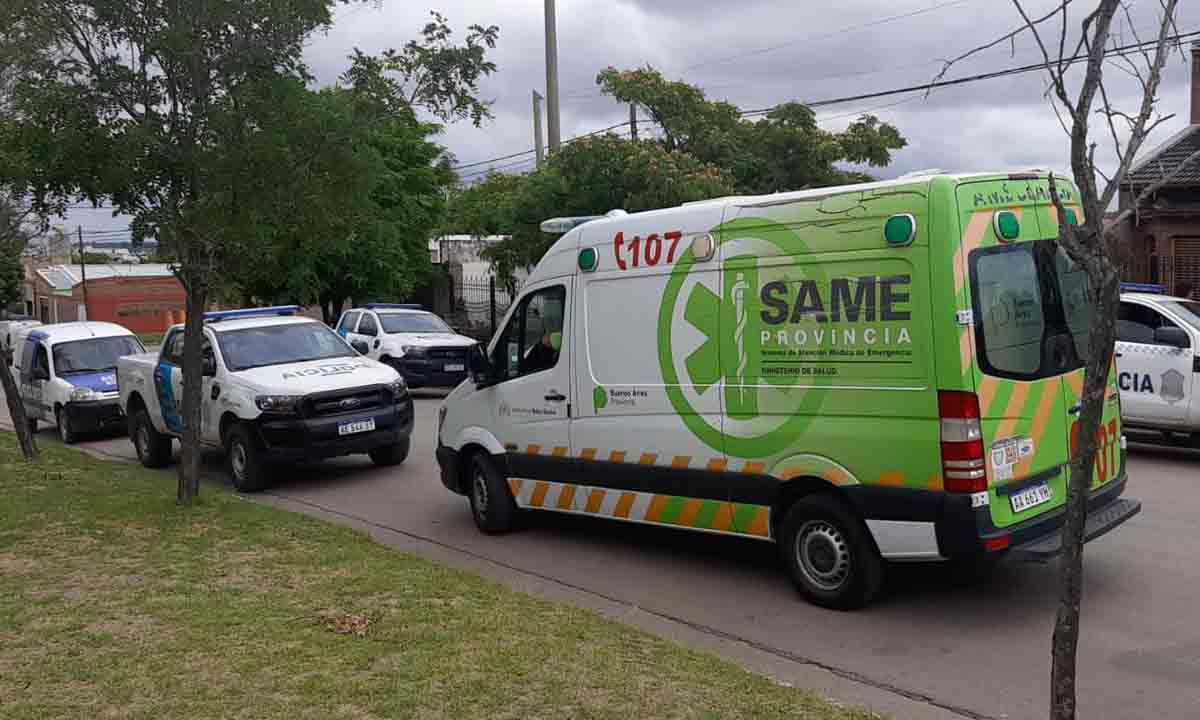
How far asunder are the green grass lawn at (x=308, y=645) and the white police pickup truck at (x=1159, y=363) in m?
7.87

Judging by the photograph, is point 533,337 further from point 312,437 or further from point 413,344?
point 413,344

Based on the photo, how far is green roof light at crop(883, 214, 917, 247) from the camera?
614 cm

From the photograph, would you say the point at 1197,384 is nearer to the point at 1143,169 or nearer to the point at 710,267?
the point at 710,267

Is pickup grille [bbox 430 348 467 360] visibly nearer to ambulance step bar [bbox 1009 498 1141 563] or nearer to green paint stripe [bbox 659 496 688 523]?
green paint stripe [bbox 659 496 688 523]

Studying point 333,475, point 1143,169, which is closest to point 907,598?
point 333,475

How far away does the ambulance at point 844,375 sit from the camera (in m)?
6.06

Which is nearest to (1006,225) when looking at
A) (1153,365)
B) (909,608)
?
(909,608)

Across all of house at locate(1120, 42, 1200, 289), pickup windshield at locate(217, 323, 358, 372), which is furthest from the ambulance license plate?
house at locate(1120, 42, 1200, 289)

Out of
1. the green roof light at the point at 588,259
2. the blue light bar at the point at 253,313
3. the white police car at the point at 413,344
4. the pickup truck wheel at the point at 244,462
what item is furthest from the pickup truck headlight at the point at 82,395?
the green roof light at the point at 588,259

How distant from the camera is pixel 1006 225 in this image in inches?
248

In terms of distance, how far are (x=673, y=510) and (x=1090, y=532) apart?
2678 mm

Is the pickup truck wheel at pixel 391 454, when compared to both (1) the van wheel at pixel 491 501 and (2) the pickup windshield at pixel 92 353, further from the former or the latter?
(2) the pickup windshield at pixel 92 353

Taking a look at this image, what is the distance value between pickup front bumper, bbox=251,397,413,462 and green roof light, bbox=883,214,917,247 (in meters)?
7.49

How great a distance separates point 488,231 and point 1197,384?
70.8 feet
